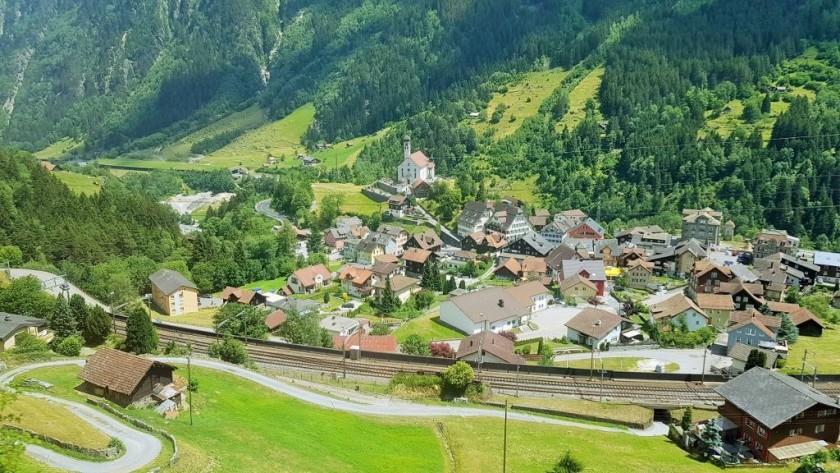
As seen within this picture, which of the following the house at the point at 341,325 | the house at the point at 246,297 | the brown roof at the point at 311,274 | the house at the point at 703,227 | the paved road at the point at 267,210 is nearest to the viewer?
the house at the point at 341,325

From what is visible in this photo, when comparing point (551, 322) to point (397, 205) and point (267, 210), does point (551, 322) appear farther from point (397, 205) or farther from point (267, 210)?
point (267, 210)

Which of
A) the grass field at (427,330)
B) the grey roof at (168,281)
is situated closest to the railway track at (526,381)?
the grass field at (427,330)

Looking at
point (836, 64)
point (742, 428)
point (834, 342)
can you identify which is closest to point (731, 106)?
point (836, 64)

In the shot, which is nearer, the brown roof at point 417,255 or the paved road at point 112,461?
the paved road at point 112,461

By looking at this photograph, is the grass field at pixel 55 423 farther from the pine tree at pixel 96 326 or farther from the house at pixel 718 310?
the house at pixel 718 310

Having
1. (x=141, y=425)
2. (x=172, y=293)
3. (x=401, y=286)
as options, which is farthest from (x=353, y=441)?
(x=172, y=293)

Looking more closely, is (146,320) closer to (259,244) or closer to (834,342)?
(259,244)
